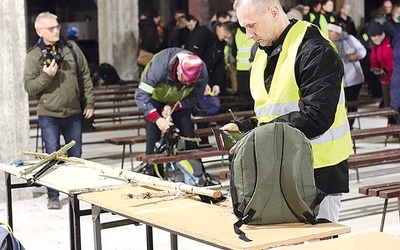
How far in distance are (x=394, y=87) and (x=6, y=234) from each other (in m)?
7.34

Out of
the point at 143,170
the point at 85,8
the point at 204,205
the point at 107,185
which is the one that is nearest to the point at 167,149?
the point at 143,170

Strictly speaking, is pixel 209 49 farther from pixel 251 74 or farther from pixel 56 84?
pixel 251 74

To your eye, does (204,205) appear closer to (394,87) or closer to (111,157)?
(394,87)

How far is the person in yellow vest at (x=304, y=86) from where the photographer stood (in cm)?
407

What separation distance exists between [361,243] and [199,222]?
828mm

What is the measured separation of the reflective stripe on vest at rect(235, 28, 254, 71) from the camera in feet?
43.3

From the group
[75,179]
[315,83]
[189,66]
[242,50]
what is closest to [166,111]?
[189,66]

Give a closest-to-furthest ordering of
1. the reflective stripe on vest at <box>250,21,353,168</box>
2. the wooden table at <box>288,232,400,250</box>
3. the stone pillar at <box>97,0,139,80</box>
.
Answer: the wooden table at <box>288,232,400,250</box>, the reflective stripe on vest at <box>250,21,353,168</box>, the stone pillar at <box>97,0,139,80</box>

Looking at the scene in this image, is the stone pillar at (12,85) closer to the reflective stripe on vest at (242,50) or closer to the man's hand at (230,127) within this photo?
the man's hand at (230,127)

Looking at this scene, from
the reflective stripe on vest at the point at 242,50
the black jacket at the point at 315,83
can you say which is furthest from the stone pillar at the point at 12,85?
the reflective stripe on vest at the point at 242,50

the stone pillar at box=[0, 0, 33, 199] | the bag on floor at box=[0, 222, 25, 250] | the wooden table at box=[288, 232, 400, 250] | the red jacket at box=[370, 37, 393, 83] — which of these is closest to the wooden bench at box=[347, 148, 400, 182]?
the stone pillar at box=[0, 0, 33, 199]

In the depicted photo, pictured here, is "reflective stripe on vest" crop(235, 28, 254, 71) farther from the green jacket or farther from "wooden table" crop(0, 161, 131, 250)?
"wooden table" crop(0, 161, 131, 250)

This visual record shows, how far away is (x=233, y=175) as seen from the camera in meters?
3.88

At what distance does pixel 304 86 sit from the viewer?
4.12 meters
